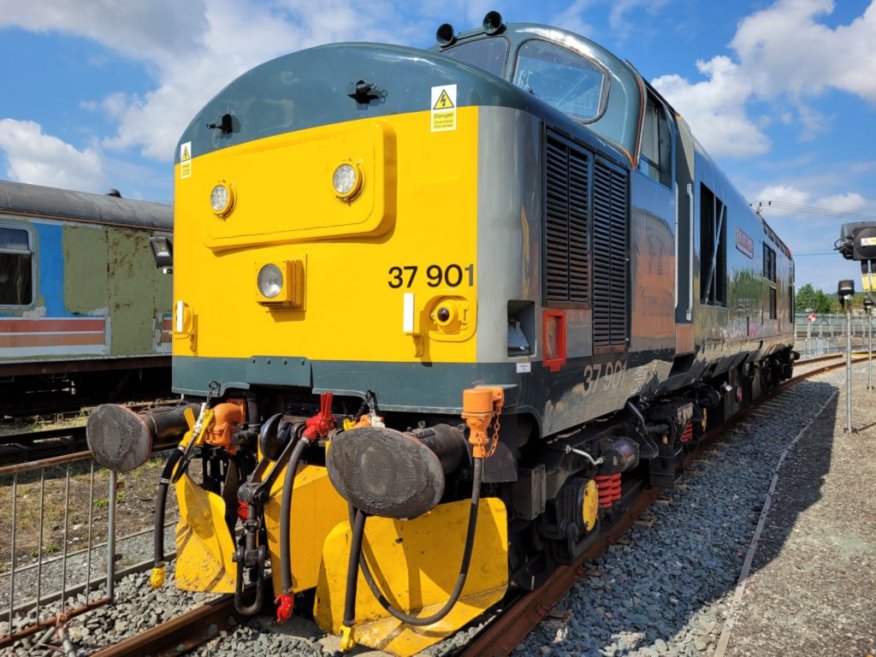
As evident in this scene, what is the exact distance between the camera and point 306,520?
346cm

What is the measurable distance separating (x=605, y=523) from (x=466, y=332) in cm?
256

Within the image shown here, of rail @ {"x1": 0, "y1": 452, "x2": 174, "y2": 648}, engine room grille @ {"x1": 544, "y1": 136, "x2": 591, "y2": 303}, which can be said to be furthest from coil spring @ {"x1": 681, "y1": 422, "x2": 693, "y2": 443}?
rail @ {"x1": 0, "y1": 452, "x2": 174, "y2": 648}

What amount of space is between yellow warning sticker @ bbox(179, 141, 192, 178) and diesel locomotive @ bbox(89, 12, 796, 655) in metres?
0.02

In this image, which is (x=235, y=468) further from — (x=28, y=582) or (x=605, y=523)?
(x=605, y=523)

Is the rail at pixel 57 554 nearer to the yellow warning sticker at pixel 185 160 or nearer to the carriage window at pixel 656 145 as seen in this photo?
the yellow warning sticker at pixel 185 160

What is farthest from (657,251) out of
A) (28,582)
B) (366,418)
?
(28,582)

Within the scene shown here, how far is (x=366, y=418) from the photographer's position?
331cm

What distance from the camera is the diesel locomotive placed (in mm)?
3150

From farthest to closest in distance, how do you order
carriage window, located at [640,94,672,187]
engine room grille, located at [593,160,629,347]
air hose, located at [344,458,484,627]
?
carriage window, located at [640,94,672,187] → engine room grille, located at [593,160,629,347] → air hose, located at [344,458,484,627]

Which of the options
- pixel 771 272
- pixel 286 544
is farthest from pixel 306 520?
pixel 771 272

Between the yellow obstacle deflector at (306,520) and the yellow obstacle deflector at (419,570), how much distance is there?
6.7 inches

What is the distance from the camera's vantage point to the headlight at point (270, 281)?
11.8 ft

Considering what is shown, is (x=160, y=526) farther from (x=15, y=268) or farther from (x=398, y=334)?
(x=15, y=268)

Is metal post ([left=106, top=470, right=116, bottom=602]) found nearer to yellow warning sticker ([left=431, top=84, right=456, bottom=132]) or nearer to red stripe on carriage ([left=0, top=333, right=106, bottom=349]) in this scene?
yellow warning sticker ([left=431, top=84, right=456, bottom=132])
